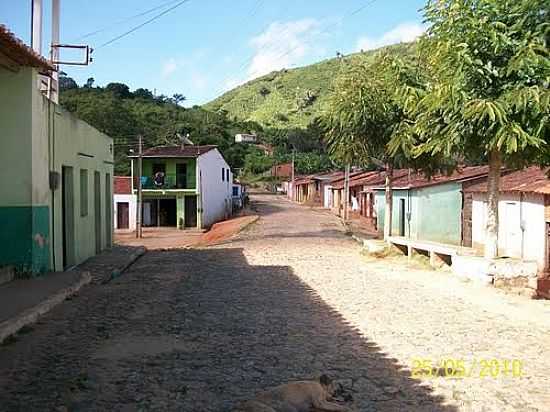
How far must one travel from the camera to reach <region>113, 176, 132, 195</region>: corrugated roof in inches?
1815

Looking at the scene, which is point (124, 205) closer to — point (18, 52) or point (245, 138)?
point (18, 52)

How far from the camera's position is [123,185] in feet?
153

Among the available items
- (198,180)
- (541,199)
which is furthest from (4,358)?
(198,180)

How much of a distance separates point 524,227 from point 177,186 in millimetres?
30968

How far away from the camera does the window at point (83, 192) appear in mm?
16141

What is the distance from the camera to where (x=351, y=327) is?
8750mm

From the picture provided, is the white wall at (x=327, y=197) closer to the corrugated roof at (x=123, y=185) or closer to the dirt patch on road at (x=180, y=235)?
the dirt patch on road at (x=180, y=235)

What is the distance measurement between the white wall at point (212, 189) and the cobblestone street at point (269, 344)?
103ft

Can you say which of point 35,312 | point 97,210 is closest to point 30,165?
point 35,312

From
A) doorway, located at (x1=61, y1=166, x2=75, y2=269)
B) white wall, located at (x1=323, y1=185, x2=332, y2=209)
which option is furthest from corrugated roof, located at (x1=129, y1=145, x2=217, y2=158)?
doorway, located at (x1=61, y1=166, x2=75, y2=269)

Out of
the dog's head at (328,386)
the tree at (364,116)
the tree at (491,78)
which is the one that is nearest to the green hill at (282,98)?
the tree at (364,116)

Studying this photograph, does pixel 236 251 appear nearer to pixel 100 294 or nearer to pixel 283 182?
pixel 100 294

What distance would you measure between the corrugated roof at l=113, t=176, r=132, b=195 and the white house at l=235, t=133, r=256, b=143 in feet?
124
